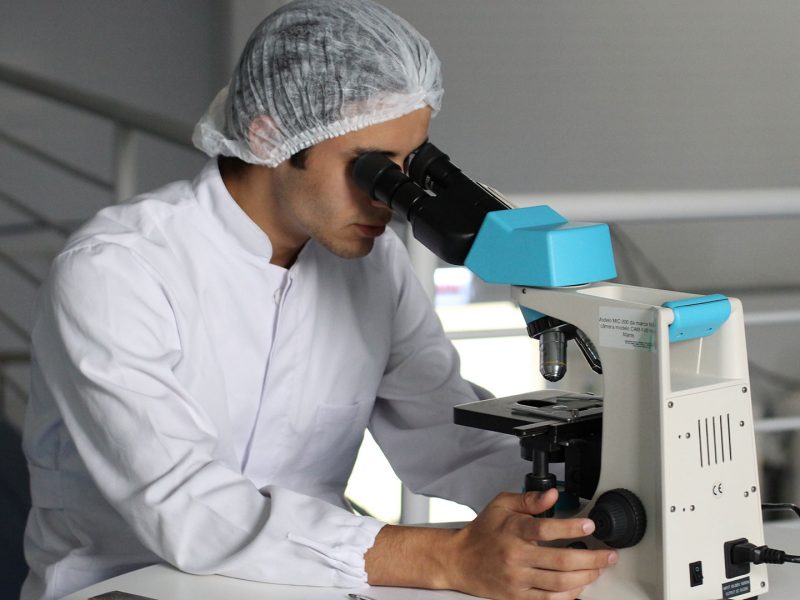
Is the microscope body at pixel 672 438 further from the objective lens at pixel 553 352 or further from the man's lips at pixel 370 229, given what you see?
the man's lips at pixel 370 229

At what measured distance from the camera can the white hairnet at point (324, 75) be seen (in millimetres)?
1391

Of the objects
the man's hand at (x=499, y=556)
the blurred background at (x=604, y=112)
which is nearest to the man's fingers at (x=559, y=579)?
the man's hand at (x=499, y=556)

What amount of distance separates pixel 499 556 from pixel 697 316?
345 mm

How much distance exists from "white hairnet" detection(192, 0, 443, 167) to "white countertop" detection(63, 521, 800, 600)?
1.95 feet

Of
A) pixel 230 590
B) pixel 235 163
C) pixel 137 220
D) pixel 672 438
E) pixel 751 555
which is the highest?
pixel 235 163

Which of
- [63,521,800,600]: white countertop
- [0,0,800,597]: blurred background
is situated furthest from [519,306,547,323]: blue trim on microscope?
[0,0,800,597]: blurred background

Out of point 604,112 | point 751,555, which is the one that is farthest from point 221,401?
point 604,112

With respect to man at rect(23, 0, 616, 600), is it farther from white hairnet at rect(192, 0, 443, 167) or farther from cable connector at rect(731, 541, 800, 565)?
cable connector at rect(731, 541, 800, 565)

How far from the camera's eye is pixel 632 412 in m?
1.11

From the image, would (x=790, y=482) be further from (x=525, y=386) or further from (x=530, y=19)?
(x=530, y=19)

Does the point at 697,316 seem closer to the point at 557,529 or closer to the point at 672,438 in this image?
the point at 672,438

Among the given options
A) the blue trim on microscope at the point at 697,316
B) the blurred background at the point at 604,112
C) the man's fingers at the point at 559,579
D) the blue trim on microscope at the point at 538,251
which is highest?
the blurred background at the point at 604,112

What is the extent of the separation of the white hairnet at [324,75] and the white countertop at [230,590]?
594 mm

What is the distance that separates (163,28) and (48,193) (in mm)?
1047
